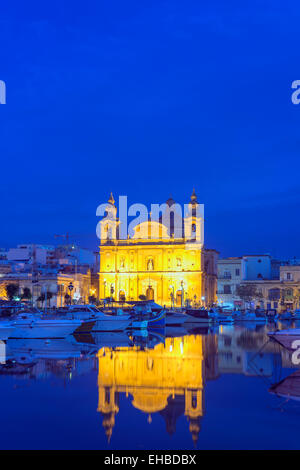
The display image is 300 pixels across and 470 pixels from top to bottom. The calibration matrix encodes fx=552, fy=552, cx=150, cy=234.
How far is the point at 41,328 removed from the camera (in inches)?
1255

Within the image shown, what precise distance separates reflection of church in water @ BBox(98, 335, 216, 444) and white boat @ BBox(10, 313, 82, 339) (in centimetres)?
549

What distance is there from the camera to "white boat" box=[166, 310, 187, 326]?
177 ft

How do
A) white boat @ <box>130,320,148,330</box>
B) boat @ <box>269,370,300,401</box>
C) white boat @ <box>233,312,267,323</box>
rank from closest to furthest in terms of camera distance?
boat @ <box>269,370,300,401</box> < white boat @ <box>130,320,148,330</box> < white boat @ <box>233,312,267,323</box>

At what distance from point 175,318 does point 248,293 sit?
2262 centimetres

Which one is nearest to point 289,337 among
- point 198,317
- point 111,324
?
point 111,324

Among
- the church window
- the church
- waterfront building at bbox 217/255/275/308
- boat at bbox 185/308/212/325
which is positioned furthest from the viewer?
waterfront building at bbox 217/255/275/308

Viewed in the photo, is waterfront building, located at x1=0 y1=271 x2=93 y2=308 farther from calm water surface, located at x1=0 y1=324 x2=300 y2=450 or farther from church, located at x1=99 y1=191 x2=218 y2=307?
calm water surface, located at x1=0 y1=324 x2=300 y2=450

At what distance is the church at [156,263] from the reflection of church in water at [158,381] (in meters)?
46.3

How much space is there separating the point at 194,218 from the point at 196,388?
58.8 meters

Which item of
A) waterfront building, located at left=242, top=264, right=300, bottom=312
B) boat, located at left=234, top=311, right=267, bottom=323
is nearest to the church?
waterfront building, located at left=242, top=264, right=300, bottom=312

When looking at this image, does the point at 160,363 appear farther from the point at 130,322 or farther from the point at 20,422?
the point at 130,322

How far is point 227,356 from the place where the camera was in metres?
24.4

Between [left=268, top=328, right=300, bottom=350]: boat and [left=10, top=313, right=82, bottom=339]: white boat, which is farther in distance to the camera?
[left=10, top=313, right=82, bottom=339]: white boat

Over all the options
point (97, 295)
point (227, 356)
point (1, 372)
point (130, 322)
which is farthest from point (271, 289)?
point (1, 372)
